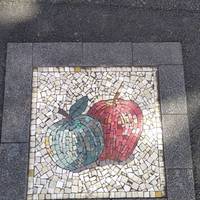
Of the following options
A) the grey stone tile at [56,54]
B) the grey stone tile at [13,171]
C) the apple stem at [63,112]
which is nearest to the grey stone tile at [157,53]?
the grey stone tile at [56,54]

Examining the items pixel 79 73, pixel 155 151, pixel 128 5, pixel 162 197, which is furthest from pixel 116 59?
pixel 162 197

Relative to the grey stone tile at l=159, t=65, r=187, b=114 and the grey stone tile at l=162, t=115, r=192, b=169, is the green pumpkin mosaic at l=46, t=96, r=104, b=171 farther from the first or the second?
the grey stone tile at l=159, t=65, r=187, b=114

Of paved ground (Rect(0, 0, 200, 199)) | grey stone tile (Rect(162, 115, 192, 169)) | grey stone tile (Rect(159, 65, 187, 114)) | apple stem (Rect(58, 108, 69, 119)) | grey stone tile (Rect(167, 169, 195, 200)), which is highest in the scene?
paved ground (Rect(0, 0, 200, 199))

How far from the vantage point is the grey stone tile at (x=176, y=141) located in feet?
16.7

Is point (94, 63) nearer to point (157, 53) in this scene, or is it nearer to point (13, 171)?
point (157, 53)

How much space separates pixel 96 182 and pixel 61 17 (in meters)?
2.40

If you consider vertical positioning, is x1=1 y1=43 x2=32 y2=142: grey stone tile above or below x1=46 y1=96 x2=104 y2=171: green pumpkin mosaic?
above

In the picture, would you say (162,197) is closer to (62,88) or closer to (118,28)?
(62,88)

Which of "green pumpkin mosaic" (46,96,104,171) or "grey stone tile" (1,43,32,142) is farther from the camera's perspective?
"grey stone tile" (1,43,32,142)

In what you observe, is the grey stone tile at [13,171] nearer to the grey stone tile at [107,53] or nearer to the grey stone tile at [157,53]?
the grey stone tile at [107,53]

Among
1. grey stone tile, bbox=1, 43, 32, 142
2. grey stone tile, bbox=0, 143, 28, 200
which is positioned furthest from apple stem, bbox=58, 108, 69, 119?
grey stone tile, bbox=0, 143, 28, 200

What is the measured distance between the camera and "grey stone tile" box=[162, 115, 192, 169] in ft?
16.7

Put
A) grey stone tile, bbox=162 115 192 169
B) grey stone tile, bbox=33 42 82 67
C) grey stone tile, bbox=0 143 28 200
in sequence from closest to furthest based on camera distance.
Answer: grey stone tile, bbox=0 143 28 200 < grey stone tile, bbox=162 115 192 169 < grey stone tile, bbox=33 42 82 67

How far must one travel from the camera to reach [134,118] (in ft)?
17.4
